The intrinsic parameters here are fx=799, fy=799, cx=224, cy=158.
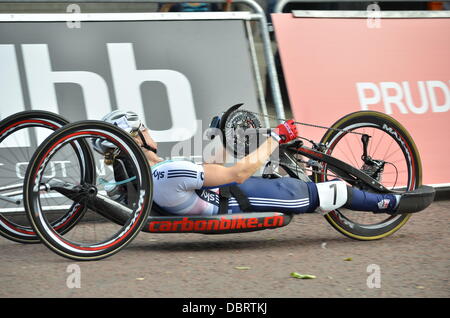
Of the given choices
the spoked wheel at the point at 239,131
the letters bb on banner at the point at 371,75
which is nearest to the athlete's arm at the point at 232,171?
the spoked wheel at the point at 239,131

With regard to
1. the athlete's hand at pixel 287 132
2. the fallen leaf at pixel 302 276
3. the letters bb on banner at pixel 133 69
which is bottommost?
the fallen leaf at pixel 302 276

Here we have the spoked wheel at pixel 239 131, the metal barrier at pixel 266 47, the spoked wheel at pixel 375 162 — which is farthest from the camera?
the metal barrier at pixel 266 47

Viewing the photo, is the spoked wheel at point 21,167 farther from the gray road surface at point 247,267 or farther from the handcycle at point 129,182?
the gray road surface at point 247,267

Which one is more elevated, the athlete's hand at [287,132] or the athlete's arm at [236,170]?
the athlete's hand at [287,132]

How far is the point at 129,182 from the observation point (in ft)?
17.3

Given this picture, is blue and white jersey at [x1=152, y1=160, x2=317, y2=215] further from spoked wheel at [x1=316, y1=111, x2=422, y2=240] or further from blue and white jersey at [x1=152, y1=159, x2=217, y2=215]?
spoked wheel at [x1=316, y1=111, x2=422, y2=240]

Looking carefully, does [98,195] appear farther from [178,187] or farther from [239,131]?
[239,131]

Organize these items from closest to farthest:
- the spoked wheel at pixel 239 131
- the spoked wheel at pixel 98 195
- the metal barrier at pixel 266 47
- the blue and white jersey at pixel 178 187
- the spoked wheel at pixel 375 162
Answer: the spoked wheel at pixel 98 195 < the blue and white jersey at pixel 178 187 < the spoked wheel at pixel 239 131 < the spoked wheel at pixel 375 162 < the metal barrier at pixel 266 47

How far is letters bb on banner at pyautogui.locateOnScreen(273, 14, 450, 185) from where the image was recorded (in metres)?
7.50

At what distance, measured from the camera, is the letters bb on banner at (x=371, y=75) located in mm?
7496

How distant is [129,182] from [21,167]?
1.67 m

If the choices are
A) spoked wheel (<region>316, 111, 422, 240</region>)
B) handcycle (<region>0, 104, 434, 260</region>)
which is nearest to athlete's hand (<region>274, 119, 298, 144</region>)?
handcycle (<region>0, 104, 434, 260</region>)

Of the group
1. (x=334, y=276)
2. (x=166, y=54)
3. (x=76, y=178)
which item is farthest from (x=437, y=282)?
(x=166, y=54)
